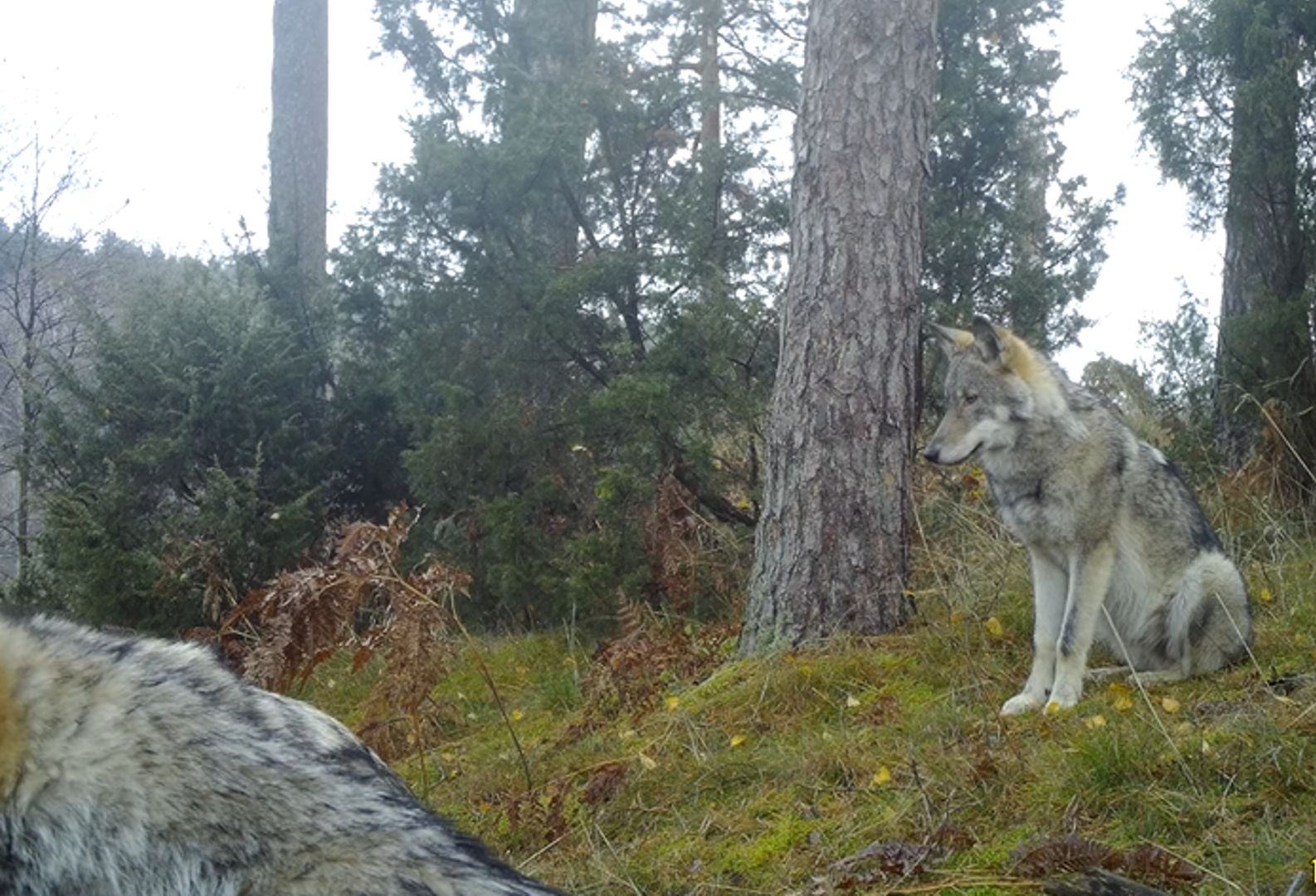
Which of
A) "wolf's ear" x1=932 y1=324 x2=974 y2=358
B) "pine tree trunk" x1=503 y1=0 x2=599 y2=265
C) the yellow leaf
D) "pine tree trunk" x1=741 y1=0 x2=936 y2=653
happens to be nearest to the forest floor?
the yellow leaf

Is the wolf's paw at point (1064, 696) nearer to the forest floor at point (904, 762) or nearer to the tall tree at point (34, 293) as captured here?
the forest floor at point (904, 762)

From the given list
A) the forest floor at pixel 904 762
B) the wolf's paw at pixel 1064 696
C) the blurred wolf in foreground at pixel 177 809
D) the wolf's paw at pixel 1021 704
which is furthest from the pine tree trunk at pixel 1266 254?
the blurred wolf in foreground at pixel 177 809

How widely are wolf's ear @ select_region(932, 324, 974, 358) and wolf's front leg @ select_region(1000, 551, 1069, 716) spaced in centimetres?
108

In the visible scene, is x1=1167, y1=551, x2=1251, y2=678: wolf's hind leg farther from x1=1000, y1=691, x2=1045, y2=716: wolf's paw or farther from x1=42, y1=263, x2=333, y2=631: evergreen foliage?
x1=42, y1=263, x2=333, y2=631: evergreen foliage

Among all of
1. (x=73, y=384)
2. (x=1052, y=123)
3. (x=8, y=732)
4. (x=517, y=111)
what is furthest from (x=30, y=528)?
(x=8, y=732)

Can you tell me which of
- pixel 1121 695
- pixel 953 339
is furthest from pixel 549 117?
pixel 1121 695

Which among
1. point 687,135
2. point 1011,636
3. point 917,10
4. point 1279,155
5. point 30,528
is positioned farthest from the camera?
point 30,528

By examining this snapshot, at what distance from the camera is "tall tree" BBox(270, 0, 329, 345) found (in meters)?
11.6

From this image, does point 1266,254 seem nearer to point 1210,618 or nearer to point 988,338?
point 988,338

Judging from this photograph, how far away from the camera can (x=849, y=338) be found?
6.80 meters

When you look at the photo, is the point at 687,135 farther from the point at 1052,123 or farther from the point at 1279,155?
the point at 1279,155

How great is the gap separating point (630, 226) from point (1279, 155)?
182 inches

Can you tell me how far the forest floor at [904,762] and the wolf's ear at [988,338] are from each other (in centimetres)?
121

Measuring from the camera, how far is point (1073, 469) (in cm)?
585
